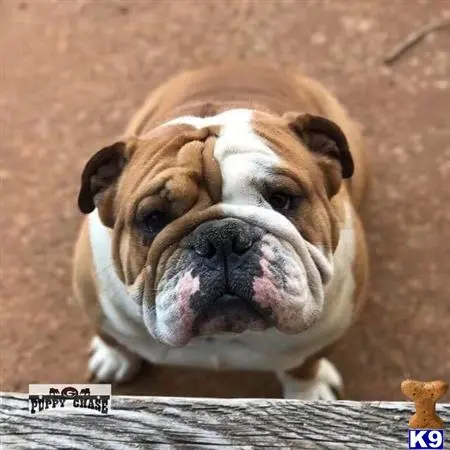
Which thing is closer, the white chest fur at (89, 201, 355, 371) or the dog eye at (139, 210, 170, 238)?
the dog eye at (139, 210, 170, 238)

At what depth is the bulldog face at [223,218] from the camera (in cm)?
117

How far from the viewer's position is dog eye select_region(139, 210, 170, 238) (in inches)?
48.6

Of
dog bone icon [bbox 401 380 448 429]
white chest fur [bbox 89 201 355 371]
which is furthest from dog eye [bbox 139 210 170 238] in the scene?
dog bone icon [bbox 401 380 448 429]

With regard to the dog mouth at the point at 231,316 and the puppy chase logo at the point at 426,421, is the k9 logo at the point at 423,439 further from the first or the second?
the dog mouth at the point at 231,316

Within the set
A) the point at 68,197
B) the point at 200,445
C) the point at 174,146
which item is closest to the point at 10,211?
the point at 68,197

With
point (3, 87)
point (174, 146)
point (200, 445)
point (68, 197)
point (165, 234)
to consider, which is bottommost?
point (200, 445)

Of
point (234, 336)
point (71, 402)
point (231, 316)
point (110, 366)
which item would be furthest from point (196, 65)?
point (71, 402)

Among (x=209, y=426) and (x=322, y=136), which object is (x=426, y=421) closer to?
(x=209, y=426)

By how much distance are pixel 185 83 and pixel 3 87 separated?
622 mm

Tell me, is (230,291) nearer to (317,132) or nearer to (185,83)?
(317,132)

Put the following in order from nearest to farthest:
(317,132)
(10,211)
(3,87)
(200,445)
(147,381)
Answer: (200,445) < (317,132) < (147,381) < (10,211) < (3,87)

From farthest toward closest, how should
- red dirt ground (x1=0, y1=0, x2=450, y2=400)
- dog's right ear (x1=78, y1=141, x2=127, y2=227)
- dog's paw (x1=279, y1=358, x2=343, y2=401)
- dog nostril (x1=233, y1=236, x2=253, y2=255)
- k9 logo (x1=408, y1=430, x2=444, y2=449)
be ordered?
red dirt ground (x1=0, y1=0, x2=450, y2=400), dog's paw (x1=279, y1=358, x2=343, y2=401), dog's right ear (x1=78, y1=141, x2=127, y2=227), dog nostril (x1=233, y1=236, x2=253, y2=255), k9 logo (x1=408, y1=430, x2=444, y2=449)

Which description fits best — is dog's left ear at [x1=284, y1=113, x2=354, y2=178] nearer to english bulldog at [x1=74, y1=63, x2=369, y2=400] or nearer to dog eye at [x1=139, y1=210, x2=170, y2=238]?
english bulldog at [x1=74, y1=63, x2=369, y2=400]

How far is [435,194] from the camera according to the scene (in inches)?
74.4
